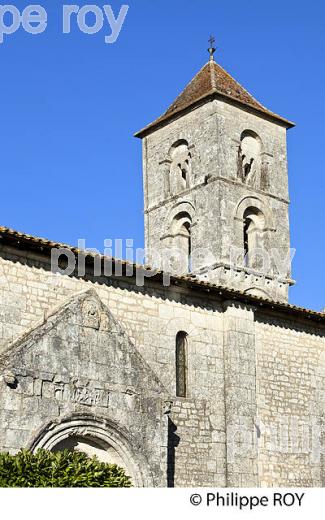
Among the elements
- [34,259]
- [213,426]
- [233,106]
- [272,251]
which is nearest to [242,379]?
[213,426]

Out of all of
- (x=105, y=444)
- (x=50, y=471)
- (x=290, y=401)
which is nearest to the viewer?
(x=50, y=471)

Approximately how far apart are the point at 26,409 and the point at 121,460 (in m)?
2.28

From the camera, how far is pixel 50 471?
12430 millimetres

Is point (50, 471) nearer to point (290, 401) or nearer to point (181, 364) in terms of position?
point (181, 364)

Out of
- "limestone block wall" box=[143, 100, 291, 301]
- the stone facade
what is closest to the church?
the stone facade

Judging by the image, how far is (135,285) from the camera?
1733cm

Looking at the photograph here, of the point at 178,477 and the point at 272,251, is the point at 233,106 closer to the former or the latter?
the point at 272,251

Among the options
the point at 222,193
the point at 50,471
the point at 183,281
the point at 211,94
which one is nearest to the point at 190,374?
the point at 183,281

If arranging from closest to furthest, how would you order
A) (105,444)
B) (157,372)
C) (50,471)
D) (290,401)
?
(50,471) → (105,444) → (157,372) → (290,401)

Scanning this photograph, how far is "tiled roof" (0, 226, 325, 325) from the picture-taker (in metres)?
15.2

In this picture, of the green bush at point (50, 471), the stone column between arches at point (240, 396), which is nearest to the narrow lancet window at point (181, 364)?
the stone column between arches at point (240, 396)

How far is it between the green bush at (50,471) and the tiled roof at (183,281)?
3958 millimetres

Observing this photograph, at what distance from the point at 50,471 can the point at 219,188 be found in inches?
722

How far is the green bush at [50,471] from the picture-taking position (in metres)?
12.2
